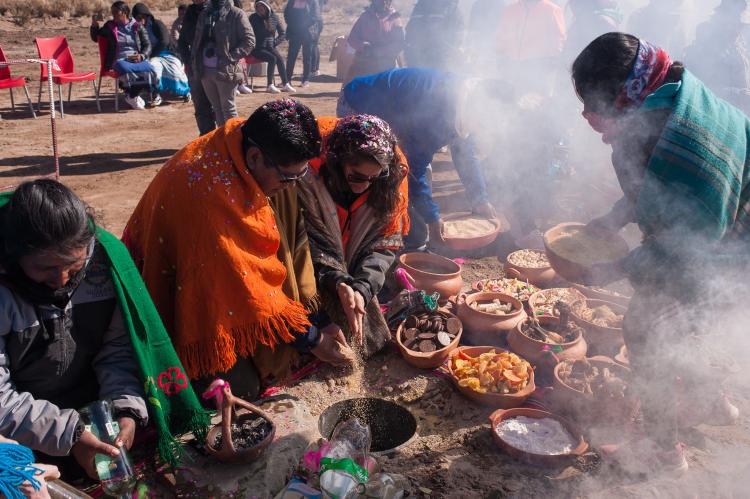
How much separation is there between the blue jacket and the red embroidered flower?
8.32ft

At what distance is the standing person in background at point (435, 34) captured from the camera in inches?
299

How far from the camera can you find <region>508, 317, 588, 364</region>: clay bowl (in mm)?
3309

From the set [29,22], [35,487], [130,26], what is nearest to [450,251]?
[35,487]

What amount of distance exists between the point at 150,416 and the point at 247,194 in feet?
3.47

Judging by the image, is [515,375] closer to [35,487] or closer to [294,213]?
[294,213]

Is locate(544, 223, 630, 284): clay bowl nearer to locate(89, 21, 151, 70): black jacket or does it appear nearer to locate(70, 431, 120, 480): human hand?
locate(70, 431, 120, 480): human hand

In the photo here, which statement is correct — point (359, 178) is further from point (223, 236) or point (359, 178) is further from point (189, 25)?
point (189, 25)

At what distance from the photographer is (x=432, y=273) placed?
13.1 feet

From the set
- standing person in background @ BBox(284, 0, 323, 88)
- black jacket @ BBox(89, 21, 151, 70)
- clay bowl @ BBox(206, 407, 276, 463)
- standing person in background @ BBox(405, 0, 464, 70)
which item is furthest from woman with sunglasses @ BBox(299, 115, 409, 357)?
standing person in background @ BBox(284, 0, 323, 88)

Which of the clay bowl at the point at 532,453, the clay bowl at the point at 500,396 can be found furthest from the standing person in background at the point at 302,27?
the clay bowl at the point at 532,453

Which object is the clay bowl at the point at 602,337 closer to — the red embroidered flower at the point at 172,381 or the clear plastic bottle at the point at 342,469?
the clear plastic bottle at the point at 342,469

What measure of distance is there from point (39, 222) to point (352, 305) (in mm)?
1489

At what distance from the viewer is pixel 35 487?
5.74ft

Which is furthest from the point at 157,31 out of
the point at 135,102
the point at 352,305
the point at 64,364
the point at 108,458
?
the point at 108,458
